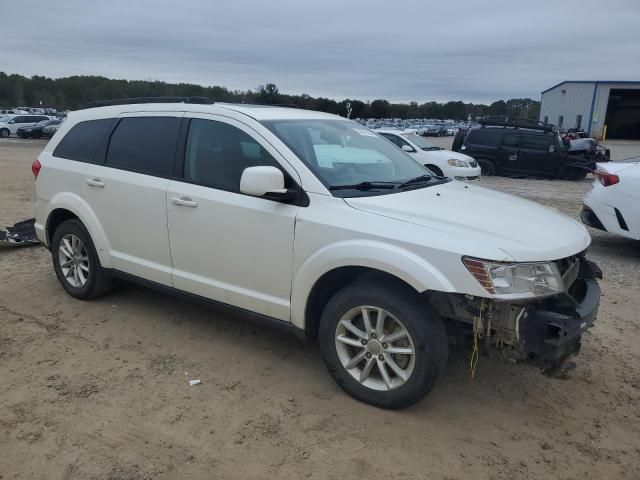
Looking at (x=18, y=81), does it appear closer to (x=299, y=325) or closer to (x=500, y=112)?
(x=500, y=112)

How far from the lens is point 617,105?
57.9 m

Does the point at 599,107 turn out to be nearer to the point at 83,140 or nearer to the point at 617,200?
the point at 617,200

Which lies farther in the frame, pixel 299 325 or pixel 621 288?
pixel 621 288

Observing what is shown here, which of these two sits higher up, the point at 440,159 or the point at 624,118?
the point at 624,118

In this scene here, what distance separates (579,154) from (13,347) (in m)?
19.0

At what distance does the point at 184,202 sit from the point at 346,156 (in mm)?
1247

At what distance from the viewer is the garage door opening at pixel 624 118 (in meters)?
57.4

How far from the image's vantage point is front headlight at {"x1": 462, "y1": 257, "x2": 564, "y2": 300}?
2949mm

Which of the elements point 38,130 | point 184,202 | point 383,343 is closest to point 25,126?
point 38,130

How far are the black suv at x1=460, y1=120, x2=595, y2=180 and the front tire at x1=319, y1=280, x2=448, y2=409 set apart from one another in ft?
54.3

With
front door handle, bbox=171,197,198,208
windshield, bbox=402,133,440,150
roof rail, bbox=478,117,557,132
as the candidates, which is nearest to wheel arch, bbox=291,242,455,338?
front door handle, bbox=171,197,198,208

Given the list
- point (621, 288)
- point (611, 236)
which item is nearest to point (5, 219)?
point (621, 288)

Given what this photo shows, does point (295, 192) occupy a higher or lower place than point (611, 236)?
higher

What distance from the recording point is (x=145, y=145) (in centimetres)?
452
